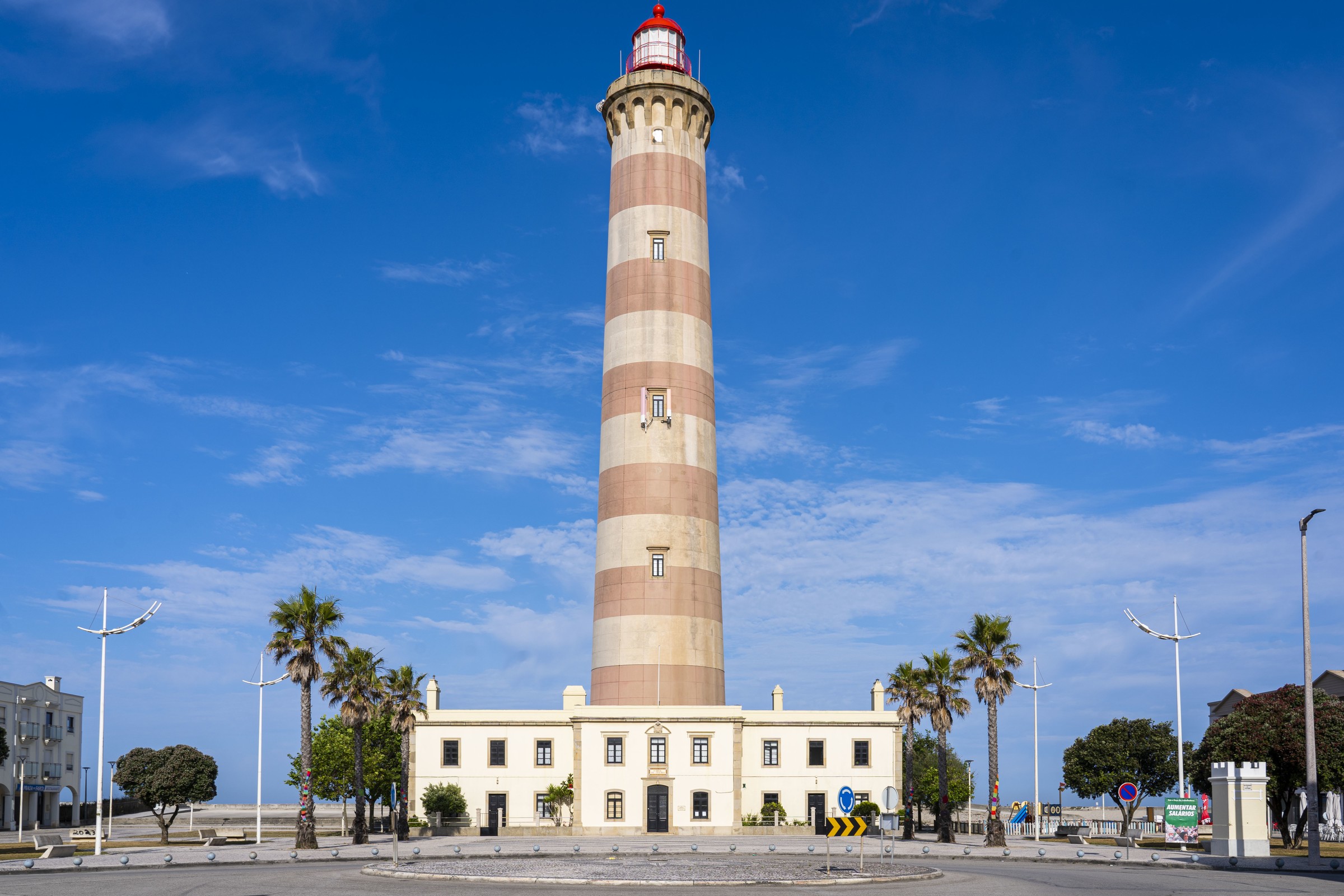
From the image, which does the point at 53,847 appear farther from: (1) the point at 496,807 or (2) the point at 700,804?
(2) the point at 700,804

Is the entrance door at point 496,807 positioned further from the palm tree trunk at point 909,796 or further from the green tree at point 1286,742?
the green tree at point 1286,742

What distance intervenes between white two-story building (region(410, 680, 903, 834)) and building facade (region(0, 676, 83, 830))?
41.9m

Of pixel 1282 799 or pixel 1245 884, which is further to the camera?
pixel 1282 799

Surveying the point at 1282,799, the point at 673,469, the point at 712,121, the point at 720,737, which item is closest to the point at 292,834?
the point at 720,737

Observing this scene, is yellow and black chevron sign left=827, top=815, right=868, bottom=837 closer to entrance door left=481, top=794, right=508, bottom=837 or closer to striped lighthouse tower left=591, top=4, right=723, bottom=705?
striped lighthouse tower left=591, top=4, right=723, bottom=705

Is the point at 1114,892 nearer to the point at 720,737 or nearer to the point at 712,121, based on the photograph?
the point at 720,737

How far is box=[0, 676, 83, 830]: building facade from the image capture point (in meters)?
89.9

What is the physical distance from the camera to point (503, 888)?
2828cm

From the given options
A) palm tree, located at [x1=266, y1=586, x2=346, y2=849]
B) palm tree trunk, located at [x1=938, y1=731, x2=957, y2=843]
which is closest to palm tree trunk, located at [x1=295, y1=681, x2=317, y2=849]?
palm tree, located at [x1=266, y1=586, x2=346, y2=849]

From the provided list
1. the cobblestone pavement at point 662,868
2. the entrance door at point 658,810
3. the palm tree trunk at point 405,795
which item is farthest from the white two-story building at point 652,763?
the cobblestone pavement at point 662,868

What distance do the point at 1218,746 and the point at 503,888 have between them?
46.1 metres

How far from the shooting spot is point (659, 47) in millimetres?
62938

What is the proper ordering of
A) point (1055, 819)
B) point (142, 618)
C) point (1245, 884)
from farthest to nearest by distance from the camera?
point (1055, 819) → point (142, 618) → point (1245, 884)

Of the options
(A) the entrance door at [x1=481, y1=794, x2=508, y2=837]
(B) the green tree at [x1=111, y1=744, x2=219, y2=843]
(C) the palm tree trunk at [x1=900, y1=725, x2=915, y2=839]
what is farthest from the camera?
(B) the green tree at [x1=111, y1=744, x2=219, y2=843]
